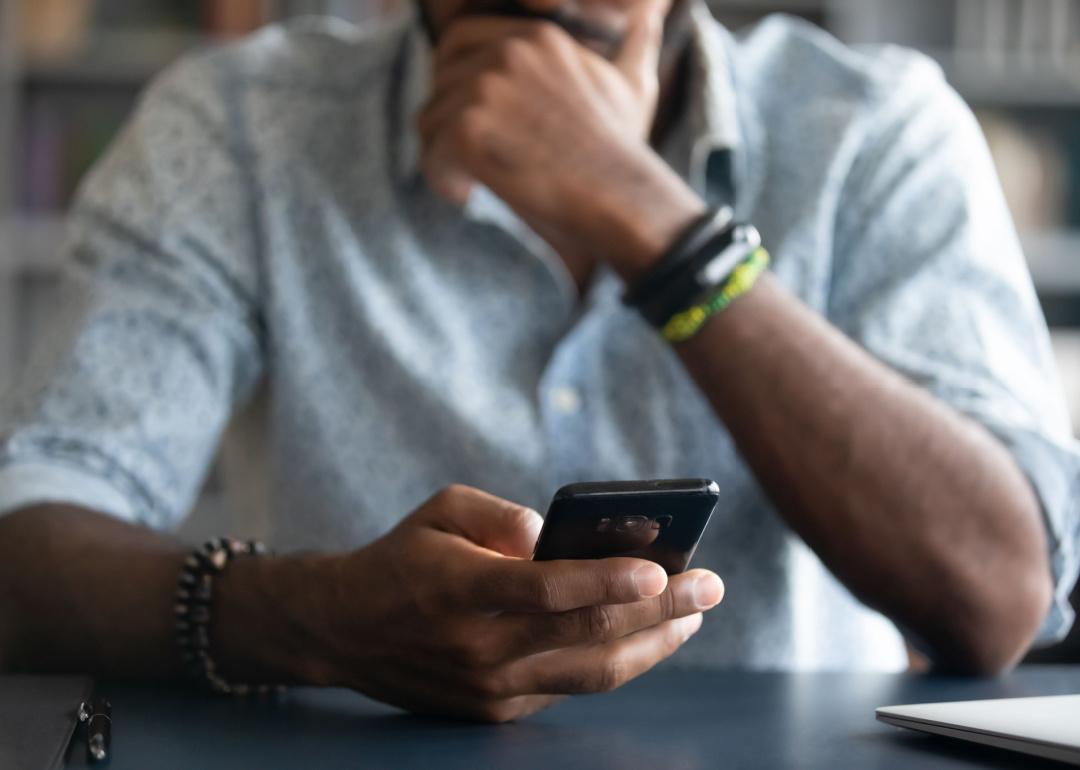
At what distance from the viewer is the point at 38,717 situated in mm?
537

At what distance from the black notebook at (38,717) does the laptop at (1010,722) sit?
35 cm

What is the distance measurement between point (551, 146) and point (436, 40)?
0.26m

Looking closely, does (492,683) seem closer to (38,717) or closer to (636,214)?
(38,717)

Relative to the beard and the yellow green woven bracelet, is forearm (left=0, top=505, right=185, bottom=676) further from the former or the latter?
the beard

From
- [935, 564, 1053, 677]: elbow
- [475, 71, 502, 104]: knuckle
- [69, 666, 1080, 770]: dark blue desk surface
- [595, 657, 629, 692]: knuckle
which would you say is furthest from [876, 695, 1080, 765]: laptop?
[475, 71, 502, 104]: knuckle

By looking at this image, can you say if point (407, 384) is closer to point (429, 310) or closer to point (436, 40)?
point (429, 310)

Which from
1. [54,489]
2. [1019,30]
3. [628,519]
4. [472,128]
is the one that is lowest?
[628,519]

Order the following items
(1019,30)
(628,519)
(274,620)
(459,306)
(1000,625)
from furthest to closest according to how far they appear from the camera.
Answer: (1019,30)
(459,306)
(1000,625)
(274,620)
(628,519)

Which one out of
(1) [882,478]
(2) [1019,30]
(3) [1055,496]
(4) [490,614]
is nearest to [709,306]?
(1) [882,478]

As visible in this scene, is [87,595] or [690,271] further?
[690,271]

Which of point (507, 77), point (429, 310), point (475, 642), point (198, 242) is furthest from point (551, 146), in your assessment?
point (475, 642)

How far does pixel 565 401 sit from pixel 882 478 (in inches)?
11.7

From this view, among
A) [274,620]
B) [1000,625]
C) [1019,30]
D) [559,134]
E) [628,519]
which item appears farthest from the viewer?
[1019,30]

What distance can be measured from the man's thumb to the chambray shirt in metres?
0.07
